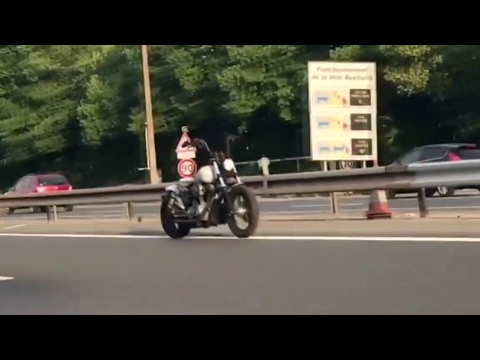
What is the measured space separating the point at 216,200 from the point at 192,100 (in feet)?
105

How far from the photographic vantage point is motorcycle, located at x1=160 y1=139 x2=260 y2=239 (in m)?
11.1

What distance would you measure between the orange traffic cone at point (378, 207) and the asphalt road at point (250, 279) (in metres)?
2.67

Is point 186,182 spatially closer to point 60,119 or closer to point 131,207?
point 131,207

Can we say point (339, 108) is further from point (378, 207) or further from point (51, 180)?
point (51, 180)

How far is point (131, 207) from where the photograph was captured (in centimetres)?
1747

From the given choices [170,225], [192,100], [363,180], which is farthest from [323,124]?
[192,100]

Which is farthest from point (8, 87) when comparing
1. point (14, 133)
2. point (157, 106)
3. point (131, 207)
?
point (131, 207)

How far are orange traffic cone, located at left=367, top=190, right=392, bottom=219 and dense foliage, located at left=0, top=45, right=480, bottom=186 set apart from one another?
19.6 meters

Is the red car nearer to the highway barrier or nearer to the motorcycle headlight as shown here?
the highway barrier

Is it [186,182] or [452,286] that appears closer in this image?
[452,286]

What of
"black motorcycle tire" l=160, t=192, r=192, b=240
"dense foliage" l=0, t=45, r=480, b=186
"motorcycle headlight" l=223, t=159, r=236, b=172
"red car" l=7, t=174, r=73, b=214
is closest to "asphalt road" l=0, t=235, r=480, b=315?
"black motorcycle tire" l=160, t=192, r=192, b=240

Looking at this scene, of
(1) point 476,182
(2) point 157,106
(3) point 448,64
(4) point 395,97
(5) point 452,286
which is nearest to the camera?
(5) point 452,286

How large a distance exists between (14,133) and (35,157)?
1962 millimetres

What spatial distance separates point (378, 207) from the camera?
13.2m
